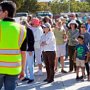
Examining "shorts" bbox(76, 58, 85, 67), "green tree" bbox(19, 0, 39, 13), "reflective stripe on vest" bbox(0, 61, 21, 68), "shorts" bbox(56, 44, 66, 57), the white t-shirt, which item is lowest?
"shorts" bbox(76, 58, 85, 67)

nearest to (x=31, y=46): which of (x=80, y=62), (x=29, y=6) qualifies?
(x=80, y=62)

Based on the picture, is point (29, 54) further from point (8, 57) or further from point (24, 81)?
point (8, 57)

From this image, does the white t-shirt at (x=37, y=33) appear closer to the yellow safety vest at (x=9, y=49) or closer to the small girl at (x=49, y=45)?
the small girl at (x=49, y=45)

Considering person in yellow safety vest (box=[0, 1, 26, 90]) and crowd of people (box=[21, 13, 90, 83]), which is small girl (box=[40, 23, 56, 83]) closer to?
crowd of people (box=[21, 13, 90, 83])

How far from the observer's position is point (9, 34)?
434 centimetres

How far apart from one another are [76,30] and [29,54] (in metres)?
1.87

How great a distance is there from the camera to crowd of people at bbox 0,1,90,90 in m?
4.36

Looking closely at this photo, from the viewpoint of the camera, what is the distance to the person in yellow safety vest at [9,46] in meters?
4.34

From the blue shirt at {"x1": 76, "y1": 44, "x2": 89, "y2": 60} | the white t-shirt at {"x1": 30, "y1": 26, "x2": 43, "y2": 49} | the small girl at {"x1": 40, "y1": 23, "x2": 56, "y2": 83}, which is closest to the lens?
the small girl at {"x1": 40, "y1": 23, "x2": 56, "y2": 83}

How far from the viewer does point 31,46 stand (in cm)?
874

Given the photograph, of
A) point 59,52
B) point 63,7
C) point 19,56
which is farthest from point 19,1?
point 19,56

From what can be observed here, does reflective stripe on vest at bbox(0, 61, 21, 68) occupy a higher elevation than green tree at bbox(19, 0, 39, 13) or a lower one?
lower

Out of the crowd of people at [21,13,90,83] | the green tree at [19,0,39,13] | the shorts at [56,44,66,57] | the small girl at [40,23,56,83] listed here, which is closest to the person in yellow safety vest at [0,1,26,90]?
the crowd of people at [21,13,90,83]

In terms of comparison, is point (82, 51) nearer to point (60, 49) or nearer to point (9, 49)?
point (60, 49)
